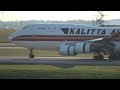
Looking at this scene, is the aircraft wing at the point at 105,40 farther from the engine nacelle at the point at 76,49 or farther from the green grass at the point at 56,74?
the green grass at the point at 56,74

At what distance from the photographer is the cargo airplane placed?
29969mm

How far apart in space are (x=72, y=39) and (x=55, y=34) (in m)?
1.64

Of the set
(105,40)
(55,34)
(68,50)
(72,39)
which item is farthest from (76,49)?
(55,34)

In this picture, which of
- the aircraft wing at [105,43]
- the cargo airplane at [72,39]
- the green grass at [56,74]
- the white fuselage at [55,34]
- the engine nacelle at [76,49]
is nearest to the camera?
the green grass at [56,74]

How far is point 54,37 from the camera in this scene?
1252 inches

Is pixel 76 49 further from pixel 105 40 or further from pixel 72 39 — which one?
pixel 105 40

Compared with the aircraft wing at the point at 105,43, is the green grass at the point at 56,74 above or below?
below

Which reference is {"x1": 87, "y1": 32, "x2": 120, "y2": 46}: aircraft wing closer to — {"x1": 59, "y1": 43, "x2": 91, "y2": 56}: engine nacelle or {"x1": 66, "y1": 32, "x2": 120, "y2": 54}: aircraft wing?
{"x1": 66, "y1": 32, "x2": 120, "y2": 54}: aircraft wing

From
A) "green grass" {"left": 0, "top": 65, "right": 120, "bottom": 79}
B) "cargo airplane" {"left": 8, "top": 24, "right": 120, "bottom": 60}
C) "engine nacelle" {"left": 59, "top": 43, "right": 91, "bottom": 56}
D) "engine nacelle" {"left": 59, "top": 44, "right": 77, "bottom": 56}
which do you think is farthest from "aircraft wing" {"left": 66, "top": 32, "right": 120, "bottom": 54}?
"green grass" {"left": 0, "top": 65, "right": 120, "bottom": 79}

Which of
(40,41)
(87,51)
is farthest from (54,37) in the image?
(87,51)

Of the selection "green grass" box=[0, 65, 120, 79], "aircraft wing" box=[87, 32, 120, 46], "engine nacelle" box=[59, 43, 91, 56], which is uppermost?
"aircraft wing" box=[87, 32, 120, 46]

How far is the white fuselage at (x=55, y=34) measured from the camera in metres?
31.2

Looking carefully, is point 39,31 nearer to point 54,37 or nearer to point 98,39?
point 54,37

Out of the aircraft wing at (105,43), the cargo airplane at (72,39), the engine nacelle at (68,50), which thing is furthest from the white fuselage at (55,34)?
the engine nacelle at (68,50)
